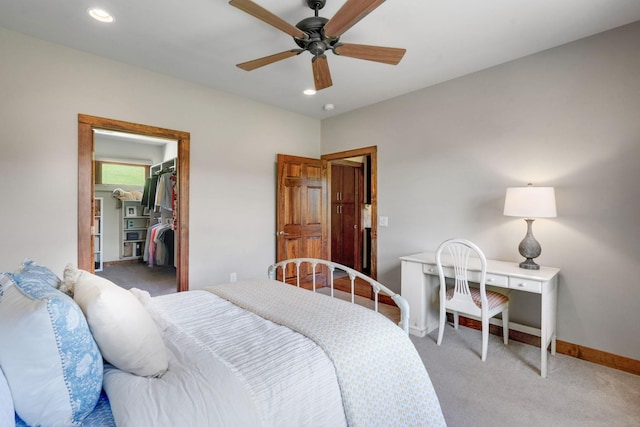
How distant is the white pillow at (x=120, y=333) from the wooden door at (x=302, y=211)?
3.02m

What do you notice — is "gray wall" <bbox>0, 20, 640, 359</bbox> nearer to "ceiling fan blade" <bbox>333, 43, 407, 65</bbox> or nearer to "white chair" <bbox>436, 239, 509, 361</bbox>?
"white chair" <bbox>436, 239, 509, 361</bbox>

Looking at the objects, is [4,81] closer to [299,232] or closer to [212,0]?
[212,0]

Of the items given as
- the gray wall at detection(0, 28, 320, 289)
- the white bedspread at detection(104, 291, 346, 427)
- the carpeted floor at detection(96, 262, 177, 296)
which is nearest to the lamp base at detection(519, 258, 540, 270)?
the white bedspread at detection(104, 291, 346, 427)

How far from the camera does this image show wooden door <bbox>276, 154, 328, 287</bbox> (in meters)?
4.16

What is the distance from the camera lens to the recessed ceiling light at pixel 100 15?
7.15 feet

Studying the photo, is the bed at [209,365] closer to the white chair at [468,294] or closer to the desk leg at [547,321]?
the white chair at [468,294]

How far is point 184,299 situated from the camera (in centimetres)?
195

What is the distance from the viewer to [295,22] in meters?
2.34

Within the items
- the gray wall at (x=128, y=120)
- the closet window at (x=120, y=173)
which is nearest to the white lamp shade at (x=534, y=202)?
the gray wall at (x=128, y=120)

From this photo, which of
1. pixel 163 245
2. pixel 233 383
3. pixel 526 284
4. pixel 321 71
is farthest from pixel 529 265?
pixel 163 245

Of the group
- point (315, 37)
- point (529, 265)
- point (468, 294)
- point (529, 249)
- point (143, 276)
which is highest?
point (315, 37)

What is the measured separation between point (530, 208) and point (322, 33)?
208 centimetres

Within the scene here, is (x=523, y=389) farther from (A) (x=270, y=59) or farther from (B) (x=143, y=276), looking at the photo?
(B) (x=143, y=276)

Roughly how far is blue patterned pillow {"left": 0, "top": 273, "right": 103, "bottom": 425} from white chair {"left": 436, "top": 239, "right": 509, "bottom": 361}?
2452 millimetres
